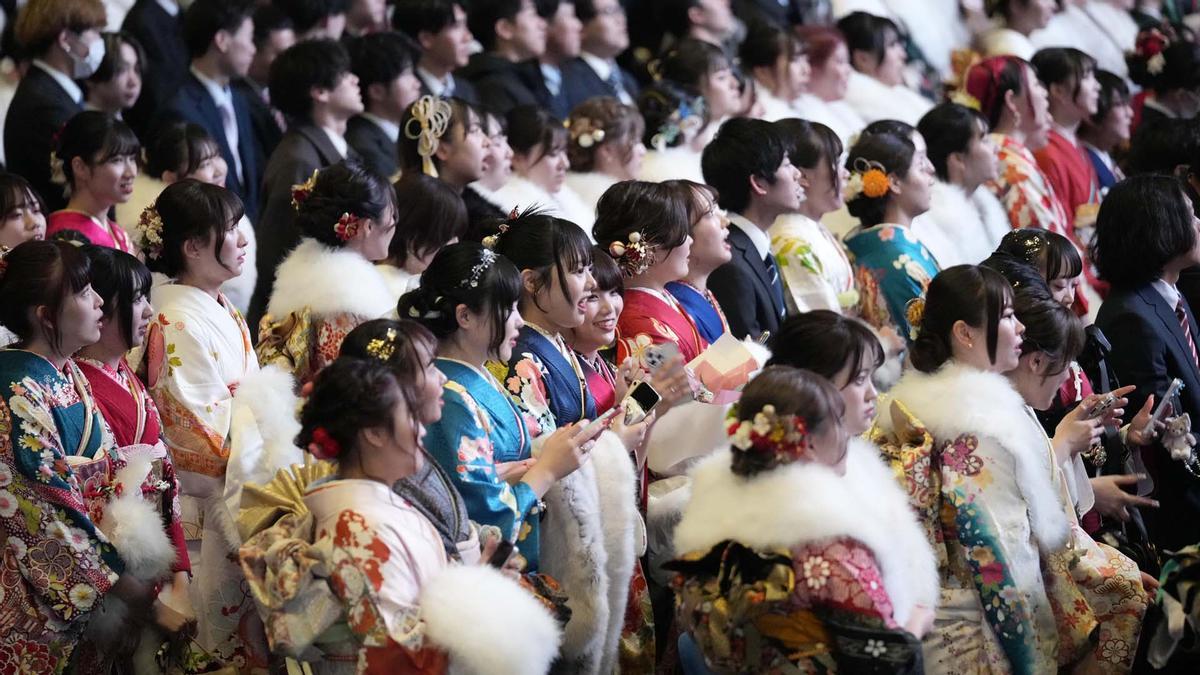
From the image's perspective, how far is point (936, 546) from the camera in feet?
13.3

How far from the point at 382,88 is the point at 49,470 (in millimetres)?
3393

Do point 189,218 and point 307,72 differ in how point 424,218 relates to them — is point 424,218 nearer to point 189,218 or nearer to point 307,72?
point 189,218

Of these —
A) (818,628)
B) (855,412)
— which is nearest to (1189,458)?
(855,412)

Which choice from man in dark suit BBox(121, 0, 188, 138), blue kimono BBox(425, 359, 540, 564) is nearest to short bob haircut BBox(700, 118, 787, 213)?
blue kimono BBox(425, 359, 540, 564)

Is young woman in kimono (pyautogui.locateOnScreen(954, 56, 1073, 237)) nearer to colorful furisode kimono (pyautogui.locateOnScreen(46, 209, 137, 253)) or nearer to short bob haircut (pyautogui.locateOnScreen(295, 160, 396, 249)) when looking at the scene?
short bob haircut (pyautogui.locateOnScreen(295, 160, 396, 249))

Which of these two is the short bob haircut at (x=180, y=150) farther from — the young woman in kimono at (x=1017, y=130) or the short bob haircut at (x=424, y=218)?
the young woman in kimono at (x=1017, y=130)

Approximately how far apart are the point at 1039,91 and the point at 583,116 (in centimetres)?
250

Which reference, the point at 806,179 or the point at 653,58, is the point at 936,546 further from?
the point at 653,58

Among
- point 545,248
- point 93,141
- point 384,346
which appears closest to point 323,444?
point 384,346

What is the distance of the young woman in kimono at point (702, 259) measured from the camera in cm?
505

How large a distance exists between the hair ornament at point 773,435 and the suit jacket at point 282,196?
2726mm

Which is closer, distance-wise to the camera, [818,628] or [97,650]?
[818,628]

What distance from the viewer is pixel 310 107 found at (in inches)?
261

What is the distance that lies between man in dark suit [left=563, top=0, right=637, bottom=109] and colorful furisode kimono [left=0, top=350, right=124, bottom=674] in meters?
4.48
